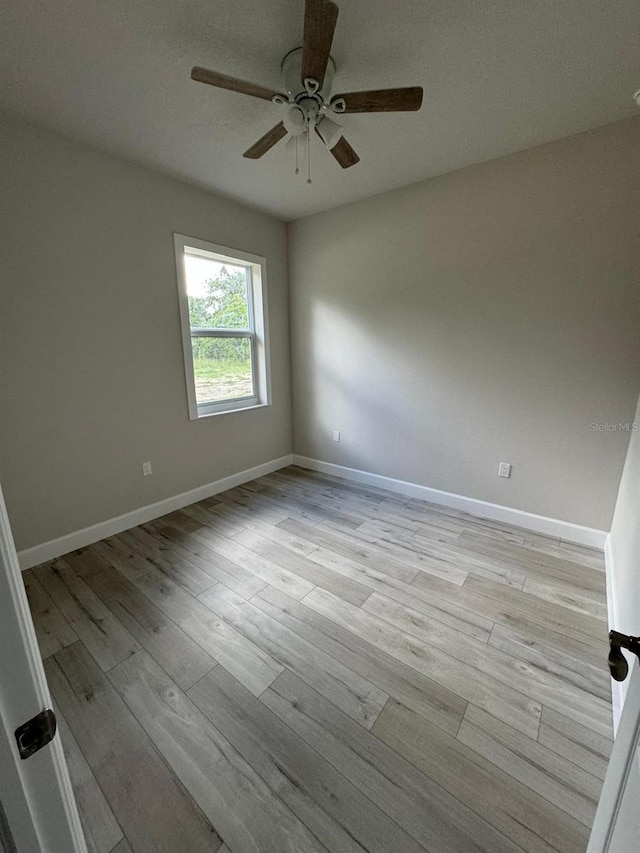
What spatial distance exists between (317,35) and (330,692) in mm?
2489

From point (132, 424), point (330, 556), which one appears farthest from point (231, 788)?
point (132, 424)

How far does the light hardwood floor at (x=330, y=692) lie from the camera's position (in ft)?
3.37

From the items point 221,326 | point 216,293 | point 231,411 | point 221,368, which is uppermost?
point 216,293

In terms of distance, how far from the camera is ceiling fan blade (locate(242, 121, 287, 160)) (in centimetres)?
171

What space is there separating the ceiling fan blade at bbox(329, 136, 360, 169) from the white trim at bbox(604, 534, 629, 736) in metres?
2.55

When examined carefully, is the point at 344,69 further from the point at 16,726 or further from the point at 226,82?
the point at 16,726

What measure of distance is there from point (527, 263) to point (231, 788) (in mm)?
3132

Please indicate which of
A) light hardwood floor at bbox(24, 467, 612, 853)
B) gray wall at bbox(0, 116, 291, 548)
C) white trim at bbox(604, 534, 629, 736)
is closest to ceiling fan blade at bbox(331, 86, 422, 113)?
gray wall at bbox(0, 116, 291, 548)

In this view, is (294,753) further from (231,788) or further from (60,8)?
(60,8)

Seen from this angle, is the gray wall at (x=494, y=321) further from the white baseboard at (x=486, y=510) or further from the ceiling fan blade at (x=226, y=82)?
the ceiling fan blade at (x=226, y=82)

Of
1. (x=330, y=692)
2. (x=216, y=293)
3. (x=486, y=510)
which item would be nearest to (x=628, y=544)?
(x=486, y=510)

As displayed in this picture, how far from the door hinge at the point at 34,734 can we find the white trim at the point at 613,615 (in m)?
1.47

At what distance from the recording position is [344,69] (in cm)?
161

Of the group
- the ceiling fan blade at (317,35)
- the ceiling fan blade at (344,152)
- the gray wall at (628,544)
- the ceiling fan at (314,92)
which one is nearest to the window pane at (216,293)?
the ceiling fan at (314,92)
